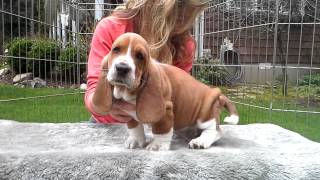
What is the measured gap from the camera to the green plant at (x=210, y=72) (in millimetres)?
4351

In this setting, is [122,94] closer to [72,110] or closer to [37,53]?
[37,53]

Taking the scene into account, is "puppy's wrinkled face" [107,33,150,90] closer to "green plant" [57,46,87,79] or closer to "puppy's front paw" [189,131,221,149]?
"puppy's front paw" [189,131,221,149]

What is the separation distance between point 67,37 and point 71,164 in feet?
13.1

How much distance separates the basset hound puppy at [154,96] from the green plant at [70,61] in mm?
3036

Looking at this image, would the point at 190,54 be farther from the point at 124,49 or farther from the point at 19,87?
the point at 19,87

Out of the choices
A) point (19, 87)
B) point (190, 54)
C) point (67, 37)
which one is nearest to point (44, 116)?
point (67, 37)

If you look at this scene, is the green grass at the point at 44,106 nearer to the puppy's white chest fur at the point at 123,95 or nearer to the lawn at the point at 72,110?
the lawn at the point at 72,110

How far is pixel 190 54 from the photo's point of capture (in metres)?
2.54

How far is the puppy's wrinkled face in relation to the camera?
140 cm

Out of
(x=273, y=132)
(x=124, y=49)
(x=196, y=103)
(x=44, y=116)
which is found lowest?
(x=44, y=116)

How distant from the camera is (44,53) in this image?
4648mm

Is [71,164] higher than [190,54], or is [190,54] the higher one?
[190,54]

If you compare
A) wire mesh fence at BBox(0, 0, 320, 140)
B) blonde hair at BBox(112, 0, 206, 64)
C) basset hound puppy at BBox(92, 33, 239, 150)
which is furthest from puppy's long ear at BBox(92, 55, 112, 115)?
wire mesh fence at BBox(0, 0, 320, 140)

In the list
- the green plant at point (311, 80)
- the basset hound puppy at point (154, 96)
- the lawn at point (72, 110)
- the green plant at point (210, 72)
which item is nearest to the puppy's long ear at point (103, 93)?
the basset hound puppy at point (154, 96)
